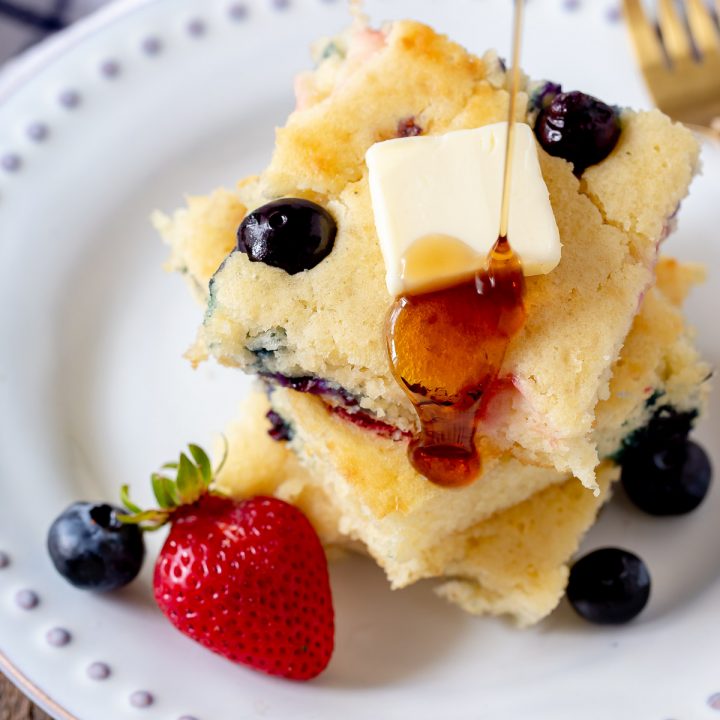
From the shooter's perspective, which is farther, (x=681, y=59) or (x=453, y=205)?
(x=681, y=59)

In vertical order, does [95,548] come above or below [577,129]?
below

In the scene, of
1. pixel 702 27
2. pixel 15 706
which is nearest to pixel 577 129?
pixel 702 27

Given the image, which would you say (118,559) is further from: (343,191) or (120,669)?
(343,191)

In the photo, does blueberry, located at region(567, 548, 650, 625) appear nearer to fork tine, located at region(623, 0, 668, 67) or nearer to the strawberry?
the strawberry

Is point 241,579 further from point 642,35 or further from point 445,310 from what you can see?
point 642,35

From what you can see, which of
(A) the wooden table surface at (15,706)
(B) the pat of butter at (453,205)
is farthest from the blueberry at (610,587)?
(A) the wooden table surface at (15,706)

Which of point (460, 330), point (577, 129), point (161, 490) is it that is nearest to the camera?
point (460, 330)

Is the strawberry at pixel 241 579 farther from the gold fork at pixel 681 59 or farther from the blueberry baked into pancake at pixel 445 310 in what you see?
the gold fork at pixel 681 59
